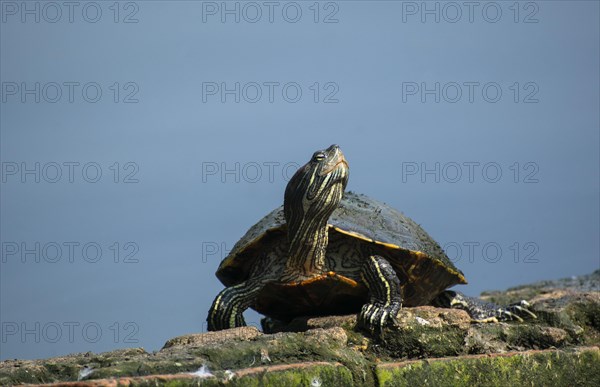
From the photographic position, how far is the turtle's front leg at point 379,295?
191 inches

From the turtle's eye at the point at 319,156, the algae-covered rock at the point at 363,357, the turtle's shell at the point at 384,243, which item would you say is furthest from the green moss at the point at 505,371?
the turtle's eye at the point at 319,156

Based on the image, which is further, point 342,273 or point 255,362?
point 342,273

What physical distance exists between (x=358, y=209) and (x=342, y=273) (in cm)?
75

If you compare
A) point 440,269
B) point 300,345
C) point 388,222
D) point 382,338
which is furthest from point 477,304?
point 300,345

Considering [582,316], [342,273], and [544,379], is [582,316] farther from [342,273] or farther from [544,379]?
[342,273]

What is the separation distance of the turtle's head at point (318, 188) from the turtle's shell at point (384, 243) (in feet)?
0.84

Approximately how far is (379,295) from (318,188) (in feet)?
2.89

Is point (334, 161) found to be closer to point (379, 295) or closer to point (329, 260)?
point (329, 260)

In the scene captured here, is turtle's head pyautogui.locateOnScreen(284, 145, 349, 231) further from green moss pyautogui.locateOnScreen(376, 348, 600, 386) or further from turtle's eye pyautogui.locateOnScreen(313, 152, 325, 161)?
green moss pyautogui.locateOnScreen(376, 348, 600, 386)

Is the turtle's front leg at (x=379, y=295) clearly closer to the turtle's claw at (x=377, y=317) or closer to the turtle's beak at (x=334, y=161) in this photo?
the turtle's claw at (x=377, y=317)

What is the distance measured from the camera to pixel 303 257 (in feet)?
18.9

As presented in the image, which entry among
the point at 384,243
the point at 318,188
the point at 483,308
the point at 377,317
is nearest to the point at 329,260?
the point at 384,243

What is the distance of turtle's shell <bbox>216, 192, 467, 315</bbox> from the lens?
233 inches

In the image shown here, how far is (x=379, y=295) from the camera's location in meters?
5.34
